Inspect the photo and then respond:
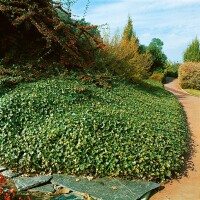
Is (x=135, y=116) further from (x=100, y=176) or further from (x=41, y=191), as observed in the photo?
(x=41, y=191)

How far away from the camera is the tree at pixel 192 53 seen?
32.4 meters

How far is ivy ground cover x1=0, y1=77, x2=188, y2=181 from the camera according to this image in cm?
561

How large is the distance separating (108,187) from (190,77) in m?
18.8

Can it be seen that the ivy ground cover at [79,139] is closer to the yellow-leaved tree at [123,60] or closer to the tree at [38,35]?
the tree at [38,35]

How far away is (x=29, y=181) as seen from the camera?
5.30m

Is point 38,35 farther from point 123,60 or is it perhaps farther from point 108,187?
point 108,187

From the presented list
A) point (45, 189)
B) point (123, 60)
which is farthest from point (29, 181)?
point (123, 60)

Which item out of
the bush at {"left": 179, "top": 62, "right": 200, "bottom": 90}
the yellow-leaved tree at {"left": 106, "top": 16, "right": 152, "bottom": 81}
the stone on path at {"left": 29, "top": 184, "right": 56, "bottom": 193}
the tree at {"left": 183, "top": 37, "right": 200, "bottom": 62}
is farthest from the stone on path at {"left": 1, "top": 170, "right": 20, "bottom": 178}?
the tree at {"left": 183, "top": 37, "right": 200, "bottom": 62}

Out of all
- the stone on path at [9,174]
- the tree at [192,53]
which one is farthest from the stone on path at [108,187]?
the tree at [192,53]

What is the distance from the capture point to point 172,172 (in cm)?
604

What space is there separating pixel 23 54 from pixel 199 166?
19.9ft

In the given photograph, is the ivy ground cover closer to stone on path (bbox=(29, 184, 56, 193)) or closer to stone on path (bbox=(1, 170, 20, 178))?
stone on path (bbox=(1, 170, 20, 178))

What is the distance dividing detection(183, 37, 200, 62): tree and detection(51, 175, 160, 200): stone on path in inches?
1128

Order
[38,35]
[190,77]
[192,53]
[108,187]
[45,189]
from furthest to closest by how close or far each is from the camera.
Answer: [192,53]
[190,77]
[38,35]
[108,187]
[45,189]
